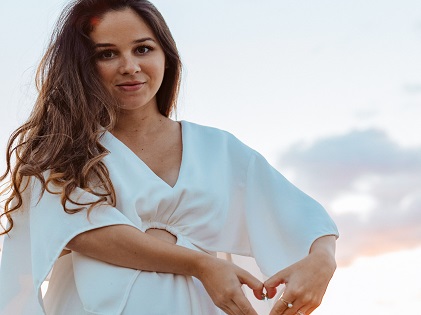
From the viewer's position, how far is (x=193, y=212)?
326 centimetres

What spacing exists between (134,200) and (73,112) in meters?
0.44

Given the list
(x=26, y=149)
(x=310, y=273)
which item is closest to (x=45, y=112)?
(x=26, y=149)

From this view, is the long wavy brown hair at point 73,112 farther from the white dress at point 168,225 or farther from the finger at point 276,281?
the finger at point 276,281

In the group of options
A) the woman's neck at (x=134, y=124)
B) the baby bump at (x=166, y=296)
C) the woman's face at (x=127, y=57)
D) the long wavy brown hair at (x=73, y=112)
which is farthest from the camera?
the woman's neck at (x=134, y=124)

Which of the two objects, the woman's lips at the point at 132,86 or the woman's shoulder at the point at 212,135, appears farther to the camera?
the woman's shoulder at the point at 212,135

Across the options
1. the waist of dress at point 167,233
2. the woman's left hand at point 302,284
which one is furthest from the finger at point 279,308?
the waist of dress at point 167,233

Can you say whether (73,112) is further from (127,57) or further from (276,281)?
(276,281)

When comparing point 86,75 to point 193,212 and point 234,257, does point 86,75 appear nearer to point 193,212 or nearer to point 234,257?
point 193,212

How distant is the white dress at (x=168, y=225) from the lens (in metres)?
3.06

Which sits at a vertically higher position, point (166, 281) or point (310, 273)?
point (310, 273)

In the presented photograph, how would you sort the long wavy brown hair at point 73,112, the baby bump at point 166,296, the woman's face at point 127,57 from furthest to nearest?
the woman's face at point 127,57
the long wavy brown hair at point 73,112
the baby bump at point 166,296

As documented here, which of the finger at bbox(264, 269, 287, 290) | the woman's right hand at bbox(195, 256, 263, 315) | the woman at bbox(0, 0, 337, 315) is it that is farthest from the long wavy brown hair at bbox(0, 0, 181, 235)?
the finger at bbox(264, 269, 287, 290)

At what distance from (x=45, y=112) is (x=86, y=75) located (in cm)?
22

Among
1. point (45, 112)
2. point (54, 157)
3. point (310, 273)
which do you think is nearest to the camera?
point (310, 273)
